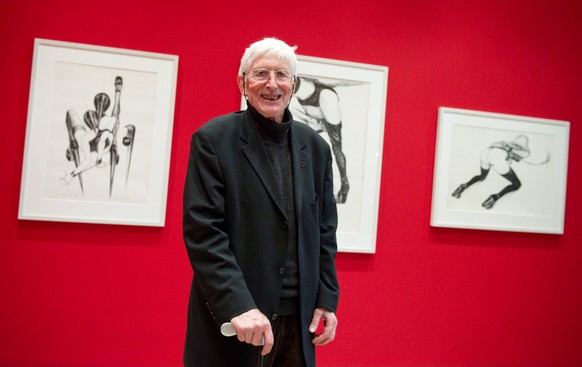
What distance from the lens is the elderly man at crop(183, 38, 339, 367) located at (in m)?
1.67

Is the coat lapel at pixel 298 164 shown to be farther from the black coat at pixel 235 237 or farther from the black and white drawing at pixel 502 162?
the black and white drawing at pixel 502 162

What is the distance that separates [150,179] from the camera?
3291mm

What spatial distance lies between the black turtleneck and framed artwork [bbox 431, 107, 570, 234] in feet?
6.60

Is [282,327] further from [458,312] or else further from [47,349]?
[458,312]

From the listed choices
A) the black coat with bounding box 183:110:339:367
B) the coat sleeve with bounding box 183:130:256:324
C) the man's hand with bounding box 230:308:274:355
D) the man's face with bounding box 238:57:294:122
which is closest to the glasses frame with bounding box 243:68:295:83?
the man's face with bounding box 238:57:294:122

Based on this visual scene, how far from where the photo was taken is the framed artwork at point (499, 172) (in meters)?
3.71

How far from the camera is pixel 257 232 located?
1.76 metres

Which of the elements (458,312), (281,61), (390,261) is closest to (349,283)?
(390,261)

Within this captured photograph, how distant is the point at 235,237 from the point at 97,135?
1.79 m

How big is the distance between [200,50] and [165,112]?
16.5 inches

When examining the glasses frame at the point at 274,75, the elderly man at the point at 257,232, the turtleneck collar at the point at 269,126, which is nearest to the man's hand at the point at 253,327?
the elderly man at the point at 257,232

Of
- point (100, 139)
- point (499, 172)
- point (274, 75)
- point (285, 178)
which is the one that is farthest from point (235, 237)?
point (499, 172)

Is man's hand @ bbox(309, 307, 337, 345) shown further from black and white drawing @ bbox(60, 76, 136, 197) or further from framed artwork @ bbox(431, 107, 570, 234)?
framed artwork @ bbox(431, 107, 570, 234)

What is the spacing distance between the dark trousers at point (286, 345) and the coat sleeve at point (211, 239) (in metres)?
0.25
